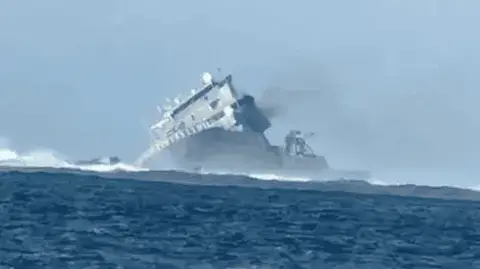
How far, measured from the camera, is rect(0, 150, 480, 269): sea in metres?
40.4

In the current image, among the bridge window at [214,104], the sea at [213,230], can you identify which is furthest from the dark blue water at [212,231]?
the bridge window at [214,104]

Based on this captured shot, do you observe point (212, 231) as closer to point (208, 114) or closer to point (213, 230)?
point (213, 230)

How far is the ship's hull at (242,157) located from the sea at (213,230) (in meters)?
32.4

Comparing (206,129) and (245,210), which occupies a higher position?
(206,129)

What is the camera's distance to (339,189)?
362 ft

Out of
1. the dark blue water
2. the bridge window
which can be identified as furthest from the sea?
the bridge window

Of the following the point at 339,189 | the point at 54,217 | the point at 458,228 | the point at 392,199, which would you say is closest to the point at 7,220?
the point at 54,217

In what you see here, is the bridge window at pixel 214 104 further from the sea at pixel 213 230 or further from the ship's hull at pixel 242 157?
the sea at pixel 213 230

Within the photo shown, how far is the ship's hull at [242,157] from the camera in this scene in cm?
12150

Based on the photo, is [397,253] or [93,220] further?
[93,220]

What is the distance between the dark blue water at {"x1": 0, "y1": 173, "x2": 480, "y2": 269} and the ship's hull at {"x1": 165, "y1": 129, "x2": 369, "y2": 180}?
3570 cm

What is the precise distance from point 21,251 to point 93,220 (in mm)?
12957

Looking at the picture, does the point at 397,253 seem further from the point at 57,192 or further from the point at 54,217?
the point at 57,192

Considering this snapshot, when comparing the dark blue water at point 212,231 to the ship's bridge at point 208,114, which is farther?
the ship's bridge at point 208,114
